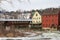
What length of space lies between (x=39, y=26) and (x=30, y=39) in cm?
14

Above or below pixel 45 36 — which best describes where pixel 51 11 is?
above

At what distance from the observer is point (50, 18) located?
1437 mm

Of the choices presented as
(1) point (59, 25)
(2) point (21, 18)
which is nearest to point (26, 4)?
(2) point (21, 18)

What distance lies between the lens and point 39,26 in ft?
4.72

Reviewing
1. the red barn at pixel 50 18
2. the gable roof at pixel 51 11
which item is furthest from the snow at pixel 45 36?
the gable roof at pixel 51 11

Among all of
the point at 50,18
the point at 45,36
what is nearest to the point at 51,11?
the point at 50,18

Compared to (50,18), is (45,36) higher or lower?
lower

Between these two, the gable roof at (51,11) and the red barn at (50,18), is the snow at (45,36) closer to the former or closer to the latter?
the red barn at (50,18)

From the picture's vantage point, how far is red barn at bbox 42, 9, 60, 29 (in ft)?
4.68

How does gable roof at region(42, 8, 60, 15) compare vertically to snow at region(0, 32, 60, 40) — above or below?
above

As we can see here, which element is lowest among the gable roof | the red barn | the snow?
the snow

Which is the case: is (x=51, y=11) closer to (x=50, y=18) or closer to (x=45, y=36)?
(x=50, y=18)

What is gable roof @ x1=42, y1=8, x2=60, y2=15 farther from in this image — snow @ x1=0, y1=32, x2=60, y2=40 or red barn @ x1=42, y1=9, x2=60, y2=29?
snow @ x1=0, y1=32, x2=60, y2=40

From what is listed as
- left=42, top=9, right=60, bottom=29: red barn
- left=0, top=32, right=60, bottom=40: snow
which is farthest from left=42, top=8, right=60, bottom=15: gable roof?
left=0, top=32, right=60, bottom=40: snow
